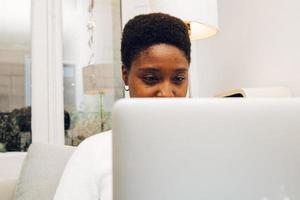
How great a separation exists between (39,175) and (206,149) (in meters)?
0.90

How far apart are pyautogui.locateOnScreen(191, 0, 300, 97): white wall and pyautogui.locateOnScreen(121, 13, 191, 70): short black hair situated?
905 mm

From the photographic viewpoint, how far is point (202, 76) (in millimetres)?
2383

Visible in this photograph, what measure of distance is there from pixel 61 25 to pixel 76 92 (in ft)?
1.39

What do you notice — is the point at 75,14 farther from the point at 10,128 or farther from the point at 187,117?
the point at 187,117

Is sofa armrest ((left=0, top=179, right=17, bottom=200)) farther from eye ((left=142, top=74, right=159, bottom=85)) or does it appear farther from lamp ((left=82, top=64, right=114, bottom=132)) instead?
lamp ((left=82, top=64, right=114, bottom=132))

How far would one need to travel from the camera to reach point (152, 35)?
3.12 feet

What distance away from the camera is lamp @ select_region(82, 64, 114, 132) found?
217cm

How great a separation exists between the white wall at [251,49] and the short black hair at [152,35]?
2.97 feet

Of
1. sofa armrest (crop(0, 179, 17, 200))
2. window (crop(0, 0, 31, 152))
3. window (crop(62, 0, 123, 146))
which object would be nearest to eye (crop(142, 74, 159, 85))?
sofa armrest (crop(0, 179, 17, 200))

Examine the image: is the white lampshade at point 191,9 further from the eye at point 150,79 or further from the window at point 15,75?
the window at point 15,75

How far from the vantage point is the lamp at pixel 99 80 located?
2.17 m

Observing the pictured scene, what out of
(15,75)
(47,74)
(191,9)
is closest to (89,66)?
(47,74)

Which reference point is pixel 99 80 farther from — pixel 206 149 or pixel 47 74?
pixel 206 149

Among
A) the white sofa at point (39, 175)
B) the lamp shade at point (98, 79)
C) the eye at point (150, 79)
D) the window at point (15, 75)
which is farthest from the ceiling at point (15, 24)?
the eye at point (150, 79)
